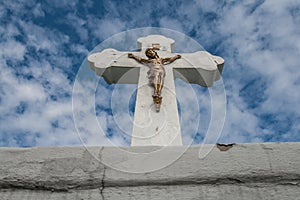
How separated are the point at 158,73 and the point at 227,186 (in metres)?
2.23

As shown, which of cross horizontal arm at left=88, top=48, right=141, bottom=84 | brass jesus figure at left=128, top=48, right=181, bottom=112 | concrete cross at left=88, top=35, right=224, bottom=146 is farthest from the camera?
cross horizontal arm at left=88, top=48, right=141, bottom=84

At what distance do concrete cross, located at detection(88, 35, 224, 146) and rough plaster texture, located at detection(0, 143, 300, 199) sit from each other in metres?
1.34

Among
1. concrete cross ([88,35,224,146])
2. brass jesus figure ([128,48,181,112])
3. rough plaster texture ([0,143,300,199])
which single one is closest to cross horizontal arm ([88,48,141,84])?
concrete cross ([88,35,224,146])

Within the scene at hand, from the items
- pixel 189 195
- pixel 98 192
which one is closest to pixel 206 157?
pixel 189 195

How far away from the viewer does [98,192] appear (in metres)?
1.45

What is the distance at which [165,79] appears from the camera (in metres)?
3.68

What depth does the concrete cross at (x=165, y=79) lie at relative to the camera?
3.03 meters

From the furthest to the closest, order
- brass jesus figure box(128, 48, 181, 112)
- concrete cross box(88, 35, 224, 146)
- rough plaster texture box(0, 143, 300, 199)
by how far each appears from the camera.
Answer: brass jesus figure box(128, 48, 181, 112)
concrete cross box(88, 35, 224, 146)
rough plaster texture box(0, 143, 300, 199)

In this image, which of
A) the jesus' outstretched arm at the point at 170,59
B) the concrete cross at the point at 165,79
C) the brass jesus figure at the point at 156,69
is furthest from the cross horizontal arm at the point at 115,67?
the jesus' outstretched arm at the point at 170,59

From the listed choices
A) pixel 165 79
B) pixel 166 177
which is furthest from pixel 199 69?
pixel 166 177

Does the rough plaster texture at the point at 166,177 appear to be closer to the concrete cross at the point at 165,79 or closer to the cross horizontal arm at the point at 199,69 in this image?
the concrete cross at the point at 165,79

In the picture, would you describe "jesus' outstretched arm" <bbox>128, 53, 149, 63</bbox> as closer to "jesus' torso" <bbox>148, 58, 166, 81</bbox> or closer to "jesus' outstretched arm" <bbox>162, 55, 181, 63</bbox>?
"jesus' torso" <bbox>148, 58, 166, 81</bbox>

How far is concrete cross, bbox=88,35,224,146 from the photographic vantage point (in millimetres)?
3031

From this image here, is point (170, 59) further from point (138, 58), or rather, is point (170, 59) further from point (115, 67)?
point (115, 67)
